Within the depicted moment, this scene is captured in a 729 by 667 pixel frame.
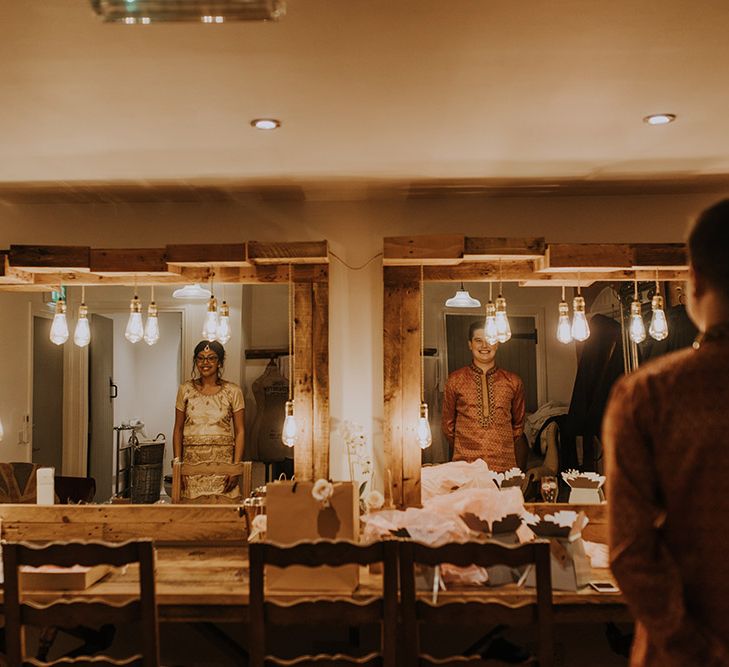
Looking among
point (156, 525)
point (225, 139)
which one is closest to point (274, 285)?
point (225, 139)

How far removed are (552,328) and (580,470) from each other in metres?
0.73

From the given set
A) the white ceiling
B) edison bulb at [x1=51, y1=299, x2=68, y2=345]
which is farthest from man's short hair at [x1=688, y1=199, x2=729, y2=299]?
edison bulb at [x1=51, y1=299, x2=68, y2=345]

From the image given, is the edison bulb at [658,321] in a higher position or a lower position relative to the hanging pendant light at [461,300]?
lower

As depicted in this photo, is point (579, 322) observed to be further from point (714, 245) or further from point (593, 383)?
point (714, 245)

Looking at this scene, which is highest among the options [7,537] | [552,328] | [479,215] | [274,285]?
[479,215]

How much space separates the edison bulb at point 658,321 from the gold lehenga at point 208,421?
81.2 inches

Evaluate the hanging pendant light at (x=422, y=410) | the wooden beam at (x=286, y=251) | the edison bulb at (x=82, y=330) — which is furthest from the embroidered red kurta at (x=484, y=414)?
the edison bulb at (x=82, y=330)

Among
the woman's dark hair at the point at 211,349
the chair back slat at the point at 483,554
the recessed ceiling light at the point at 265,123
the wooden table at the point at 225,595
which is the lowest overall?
the wooden table at the point at 225,595

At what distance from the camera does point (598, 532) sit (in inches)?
129

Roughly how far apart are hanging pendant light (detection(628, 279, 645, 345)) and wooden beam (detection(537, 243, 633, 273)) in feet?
1.20

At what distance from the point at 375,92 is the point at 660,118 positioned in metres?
1.02

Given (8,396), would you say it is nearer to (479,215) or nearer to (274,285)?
(274,285)

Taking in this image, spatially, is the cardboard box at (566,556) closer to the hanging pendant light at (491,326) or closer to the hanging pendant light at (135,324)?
the hanging pendant light at (491,326)

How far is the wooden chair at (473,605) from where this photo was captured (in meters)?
2.02
